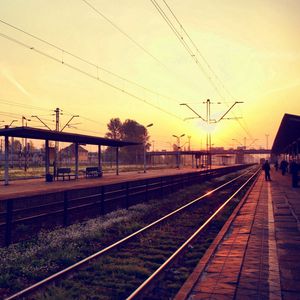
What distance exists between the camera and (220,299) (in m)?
4.89

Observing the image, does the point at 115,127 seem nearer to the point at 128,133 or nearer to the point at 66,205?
the point at 128,133

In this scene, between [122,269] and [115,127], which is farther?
[115,127]

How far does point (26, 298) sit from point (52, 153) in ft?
75.6

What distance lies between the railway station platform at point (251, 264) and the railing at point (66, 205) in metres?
4.60

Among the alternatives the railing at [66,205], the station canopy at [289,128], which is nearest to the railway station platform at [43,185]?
the railing at [66,205]

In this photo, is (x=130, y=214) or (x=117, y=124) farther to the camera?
(x=117, y=124)

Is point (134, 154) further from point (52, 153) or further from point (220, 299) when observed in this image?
point (220, 299)

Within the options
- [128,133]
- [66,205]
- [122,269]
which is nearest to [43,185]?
[66,205]

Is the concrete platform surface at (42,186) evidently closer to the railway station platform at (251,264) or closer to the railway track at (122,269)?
the railway track at (122,269)

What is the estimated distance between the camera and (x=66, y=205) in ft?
34.4

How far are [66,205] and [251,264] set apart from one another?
589cm

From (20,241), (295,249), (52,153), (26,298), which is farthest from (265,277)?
(52,153)

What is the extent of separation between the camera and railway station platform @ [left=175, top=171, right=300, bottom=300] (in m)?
5.17

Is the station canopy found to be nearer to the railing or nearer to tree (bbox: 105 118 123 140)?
the railing
